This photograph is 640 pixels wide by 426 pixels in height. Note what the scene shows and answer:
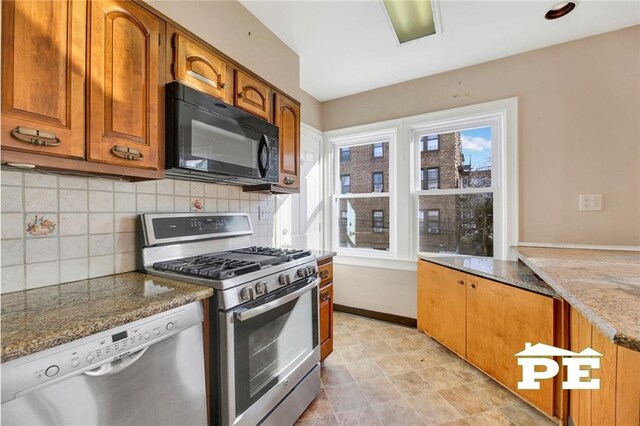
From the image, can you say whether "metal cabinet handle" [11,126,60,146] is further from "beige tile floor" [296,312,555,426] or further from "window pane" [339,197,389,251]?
"window pane" [339,197,389,251]

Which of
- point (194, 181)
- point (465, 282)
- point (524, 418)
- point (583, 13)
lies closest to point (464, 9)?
point (583, 13)

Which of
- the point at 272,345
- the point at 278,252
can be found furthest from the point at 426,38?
the point at 272,345

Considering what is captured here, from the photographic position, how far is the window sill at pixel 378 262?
2.90m

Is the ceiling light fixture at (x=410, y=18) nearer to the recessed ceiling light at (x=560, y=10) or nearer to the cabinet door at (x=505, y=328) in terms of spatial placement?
the recessed ceiling light at (x=560, y=10)

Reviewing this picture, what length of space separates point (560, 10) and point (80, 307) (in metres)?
3.08

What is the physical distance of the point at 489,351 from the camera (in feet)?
6.22

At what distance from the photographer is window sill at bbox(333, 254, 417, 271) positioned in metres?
2.90

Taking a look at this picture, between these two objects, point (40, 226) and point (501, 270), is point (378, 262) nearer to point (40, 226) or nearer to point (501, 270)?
point (501, 270)

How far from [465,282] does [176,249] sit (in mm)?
1972

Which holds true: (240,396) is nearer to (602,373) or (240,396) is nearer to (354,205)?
(602,373)

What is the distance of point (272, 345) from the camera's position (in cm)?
145

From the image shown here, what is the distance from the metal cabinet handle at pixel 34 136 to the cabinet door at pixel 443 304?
7.87ft

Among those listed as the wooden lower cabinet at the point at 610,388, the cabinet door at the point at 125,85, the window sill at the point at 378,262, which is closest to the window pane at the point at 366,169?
the window sill at the point at 378,262

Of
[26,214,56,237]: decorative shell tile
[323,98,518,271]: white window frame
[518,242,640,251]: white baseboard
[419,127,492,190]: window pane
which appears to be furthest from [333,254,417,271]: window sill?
[26,214,56,237]: decorative shell tile
